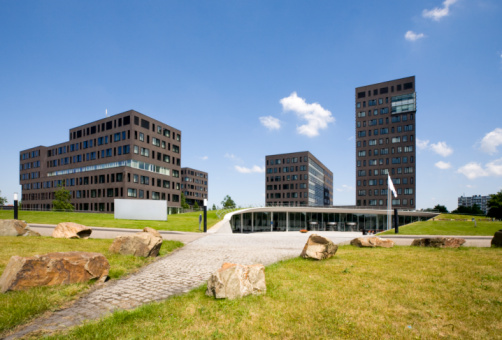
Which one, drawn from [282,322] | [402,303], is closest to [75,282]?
[282,322]

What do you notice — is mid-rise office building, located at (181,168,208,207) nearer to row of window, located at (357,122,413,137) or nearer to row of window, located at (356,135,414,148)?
row of window, located at (356,135,414,148)

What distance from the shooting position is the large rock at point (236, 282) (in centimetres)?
673

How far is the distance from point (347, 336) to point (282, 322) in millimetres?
1139

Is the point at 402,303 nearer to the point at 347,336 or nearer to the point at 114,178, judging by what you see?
the point at 347,336

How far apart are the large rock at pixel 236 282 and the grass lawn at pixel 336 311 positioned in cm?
25

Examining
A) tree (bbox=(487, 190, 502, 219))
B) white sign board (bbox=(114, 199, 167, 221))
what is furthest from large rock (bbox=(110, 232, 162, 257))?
tree (bbox=(487, 190, 502, 219))

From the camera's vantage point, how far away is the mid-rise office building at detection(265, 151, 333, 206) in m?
111

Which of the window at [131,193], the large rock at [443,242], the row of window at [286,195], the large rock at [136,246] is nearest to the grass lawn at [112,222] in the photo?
the large rock at [136,246]

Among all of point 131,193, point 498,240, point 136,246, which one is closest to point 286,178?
point 131,193

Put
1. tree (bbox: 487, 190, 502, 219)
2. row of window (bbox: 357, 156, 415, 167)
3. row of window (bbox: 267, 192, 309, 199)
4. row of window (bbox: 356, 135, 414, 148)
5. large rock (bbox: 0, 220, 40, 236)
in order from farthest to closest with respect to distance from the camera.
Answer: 1. row of window (bbox: 267, 192, 309, 199)
2. row of window (bbox: 356, 135, 414, 148)
3. row of window (bbox: 357, 156, 415, 167)
4. tree (bbox: 487, 190, 502, 219)
5. large rock (bbox: 0, 220, 40, 236)

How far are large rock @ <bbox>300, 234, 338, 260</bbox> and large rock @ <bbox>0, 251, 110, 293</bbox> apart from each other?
7097 mm

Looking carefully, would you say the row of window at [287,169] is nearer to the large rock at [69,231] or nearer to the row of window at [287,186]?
the row of window at [287,186]

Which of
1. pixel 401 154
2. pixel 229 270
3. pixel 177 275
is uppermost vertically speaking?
pixel 401 154

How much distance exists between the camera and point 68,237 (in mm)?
16406
